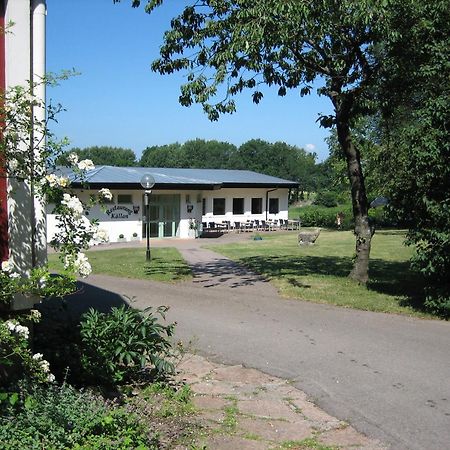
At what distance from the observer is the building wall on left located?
17.0 ft

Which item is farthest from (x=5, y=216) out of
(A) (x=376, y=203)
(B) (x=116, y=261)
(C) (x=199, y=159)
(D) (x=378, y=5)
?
(C) (x=199, y=159)

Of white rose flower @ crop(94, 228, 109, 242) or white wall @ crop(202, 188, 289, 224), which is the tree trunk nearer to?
white rose flower @ crop(94, 228, 109, 242)

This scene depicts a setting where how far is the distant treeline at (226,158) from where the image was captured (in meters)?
95.0

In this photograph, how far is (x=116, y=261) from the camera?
61.7 feet

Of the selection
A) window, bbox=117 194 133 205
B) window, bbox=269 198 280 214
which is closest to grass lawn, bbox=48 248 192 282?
window, bbox=117 194 133 205

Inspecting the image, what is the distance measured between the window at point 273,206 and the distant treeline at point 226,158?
5153cm

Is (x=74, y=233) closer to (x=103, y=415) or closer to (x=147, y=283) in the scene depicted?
(x=103, y=415)

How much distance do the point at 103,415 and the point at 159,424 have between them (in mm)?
818

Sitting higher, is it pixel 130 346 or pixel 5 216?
pixel 5 216

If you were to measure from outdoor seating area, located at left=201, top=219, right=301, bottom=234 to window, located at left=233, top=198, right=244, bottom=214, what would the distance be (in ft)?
2.83

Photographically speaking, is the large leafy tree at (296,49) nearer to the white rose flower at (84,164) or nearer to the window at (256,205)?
the white rose flower at (84,164)

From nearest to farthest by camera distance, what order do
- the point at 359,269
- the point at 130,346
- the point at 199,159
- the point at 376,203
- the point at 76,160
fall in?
the point at 76,160
the point at 130,346
the point at 359,269
the point at 376,203
the point at 199,159

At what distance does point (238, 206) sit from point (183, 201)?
22.0ft

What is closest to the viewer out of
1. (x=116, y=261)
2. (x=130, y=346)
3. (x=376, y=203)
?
(x=130, y=346)
